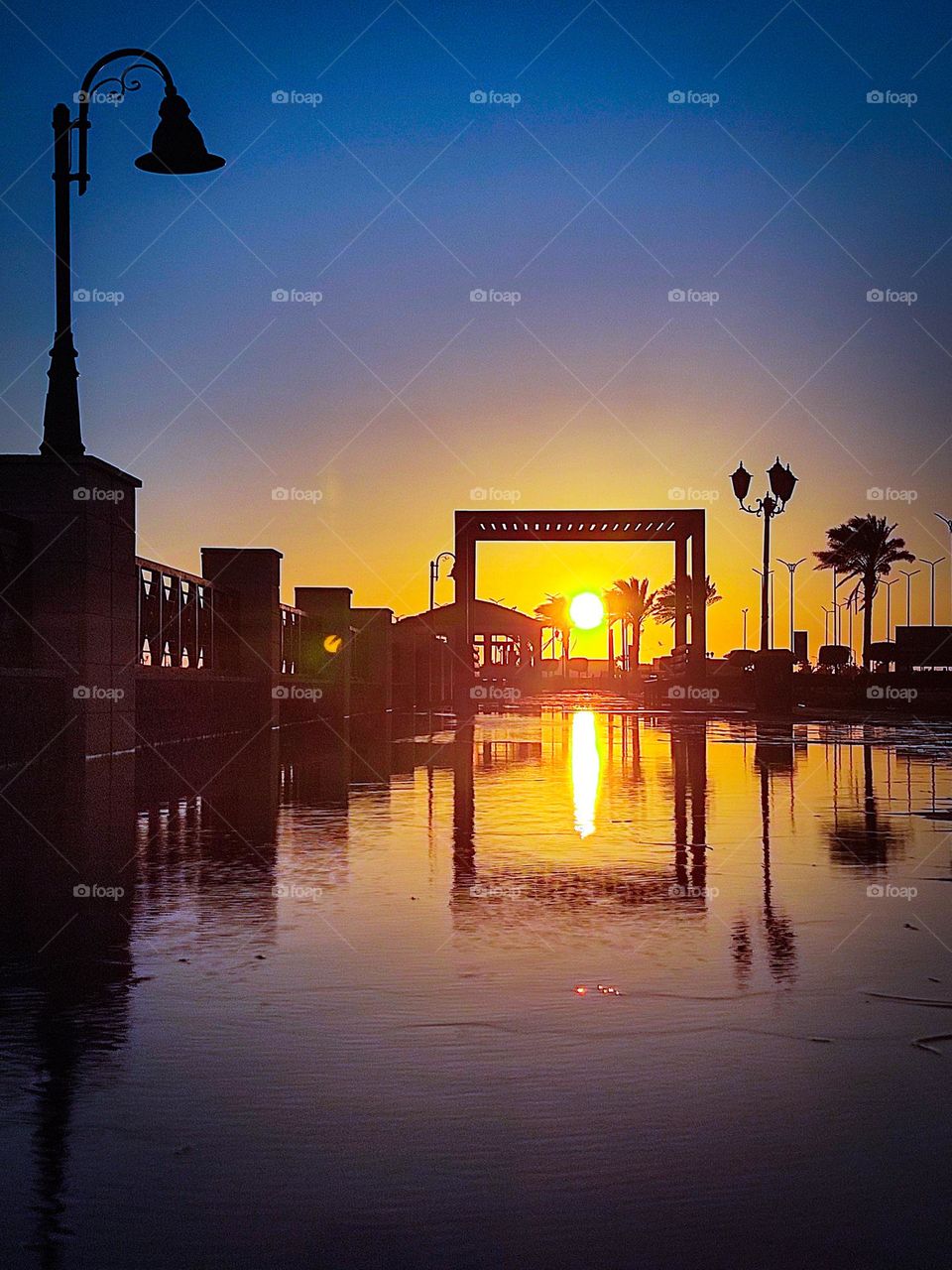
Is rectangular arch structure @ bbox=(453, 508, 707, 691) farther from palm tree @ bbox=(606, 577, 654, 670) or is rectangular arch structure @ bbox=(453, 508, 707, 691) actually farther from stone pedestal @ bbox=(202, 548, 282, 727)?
palm tree @ bbox=(606, 577, 654, 670)

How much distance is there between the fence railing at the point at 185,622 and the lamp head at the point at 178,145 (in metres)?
Answer: 4.94

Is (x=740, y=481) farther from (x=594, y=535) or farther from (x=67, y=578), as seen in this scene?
(x=67, y=578)

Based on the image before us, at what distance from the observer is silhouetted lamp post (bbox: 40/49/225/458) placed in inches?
645

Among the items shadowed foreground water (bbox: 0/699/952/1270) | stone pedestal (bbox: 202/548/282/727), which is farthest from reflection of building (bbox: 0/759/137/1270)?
stone pedestal (bbox: 202/548/282/727)

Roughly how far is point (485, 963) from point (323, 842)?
14.0 ft

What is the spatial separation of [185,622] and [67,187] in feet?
23.4

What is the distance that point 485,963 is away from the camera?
601 centimetres

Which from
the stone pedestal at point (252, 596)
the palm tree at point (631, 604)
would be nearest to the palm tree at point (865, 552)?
the palm tree at point (631, 604)

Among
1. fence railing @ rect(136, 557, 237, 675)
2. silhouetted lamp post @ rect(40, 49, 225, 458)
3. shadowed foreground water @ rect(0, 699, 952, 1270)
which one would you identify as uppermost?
silhouetted lamp post @ rect(40, 49, 225, 458)

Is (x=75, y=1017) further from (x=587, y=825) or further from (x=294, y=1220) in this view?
(x=587, y=825)

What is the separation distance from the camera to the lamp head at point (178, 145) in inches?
645

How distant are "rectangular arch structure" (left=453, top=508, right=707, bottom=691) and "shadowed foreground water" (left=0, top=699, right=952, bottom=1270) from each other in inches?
1650

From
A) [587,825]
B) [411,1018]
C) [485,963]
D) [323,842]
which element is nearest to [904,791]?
[587,825]

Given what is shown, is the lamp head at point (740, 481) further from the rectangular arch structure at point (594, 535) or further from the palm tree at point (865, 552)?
the palm tree at point (865, 552)
